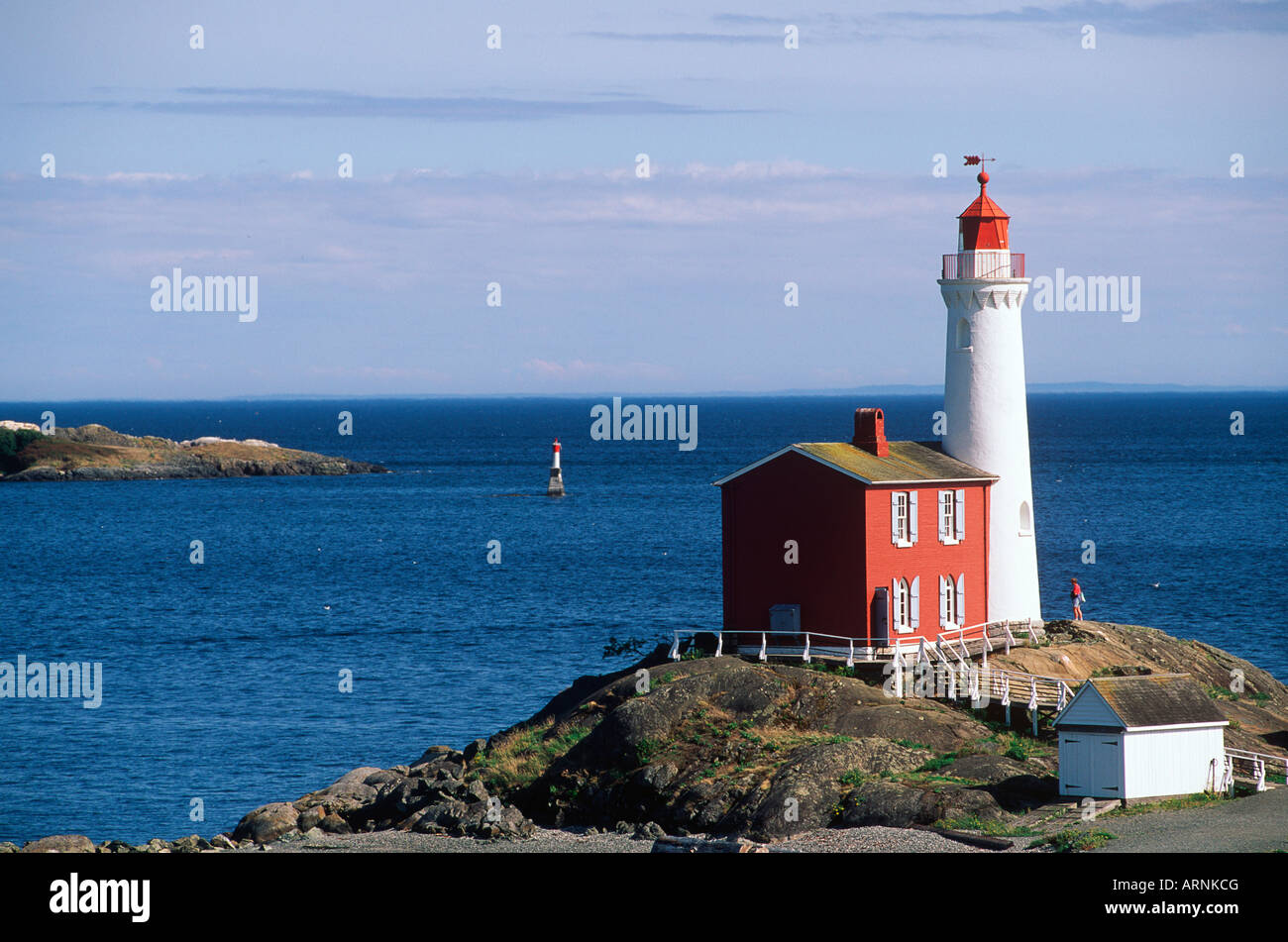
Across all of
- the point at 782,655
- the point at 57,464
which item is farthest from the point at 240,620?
the point at 57,464

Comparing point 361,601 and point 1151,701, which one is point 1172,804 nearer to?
point 1151,701

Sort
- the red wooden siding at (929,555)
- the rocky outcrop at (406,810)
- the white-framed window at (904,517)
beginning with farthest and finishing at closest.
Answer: the white-framed window at (904,517)
the red wooden siding at (929,555)
the rocky outcrop at (406,810)

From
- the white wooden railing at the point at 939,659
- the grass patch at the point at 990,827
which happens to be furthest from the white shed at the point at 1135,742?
the white wooden railing at the point at 939,659

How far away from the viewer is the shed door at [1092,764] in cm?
2733

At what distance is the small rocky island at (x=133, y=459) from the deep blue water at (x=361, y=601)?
6.40 metres

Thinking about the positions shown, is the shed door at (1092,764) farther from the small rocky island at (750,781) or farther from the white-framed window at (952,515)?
the white-framed window at (952,515)

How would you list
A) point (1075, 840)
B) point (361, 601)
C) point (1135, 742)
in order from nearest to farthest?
point (1075, 840) → point (1135, 742) → point (361, 601)

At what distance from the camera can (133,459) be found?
522 feet

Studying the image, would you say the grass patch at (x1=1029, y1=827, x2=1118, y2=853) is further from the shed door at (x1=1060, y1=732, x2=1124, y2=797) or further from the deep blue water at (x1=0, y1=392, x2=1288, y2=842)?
the deep blue water at (x1=0, y1=392, x2=1288, y2=842)

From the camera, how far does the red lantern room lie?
39031mm

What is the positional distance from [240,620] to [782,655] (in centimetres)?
4082

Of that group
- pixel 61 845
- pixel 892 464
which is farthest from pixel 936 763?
pixel 61 845

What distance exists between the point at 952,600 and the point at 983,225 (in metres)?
9.33
